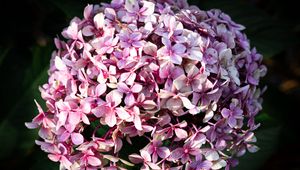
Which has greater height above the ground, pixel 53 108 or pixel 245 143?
pixel 53 108

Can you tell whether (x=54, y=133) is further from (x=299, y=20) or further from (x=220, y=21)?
(x=299, y=20)

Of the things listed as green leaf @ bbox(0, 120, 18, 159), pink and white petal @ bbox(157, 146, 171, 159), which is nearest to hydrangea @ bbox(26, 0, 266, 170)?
pink and white petal @ bbox(157, 146, 171, 159)

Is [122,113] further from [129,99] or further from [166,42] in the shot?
[166,42]

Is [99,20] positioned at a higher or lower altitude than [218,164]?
higher

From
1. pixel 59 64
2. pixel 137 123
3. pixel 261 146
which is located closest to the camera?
pixel 137 123

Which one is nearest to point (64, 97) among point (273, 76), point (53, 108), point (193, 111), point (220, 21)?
point (53, 108)

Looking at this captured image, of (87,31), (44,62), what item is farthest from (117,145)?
(44,62)
